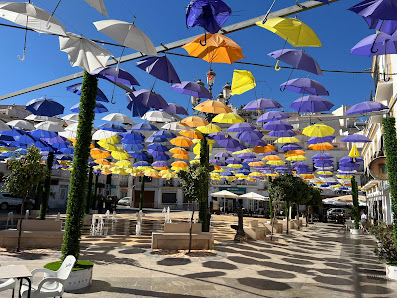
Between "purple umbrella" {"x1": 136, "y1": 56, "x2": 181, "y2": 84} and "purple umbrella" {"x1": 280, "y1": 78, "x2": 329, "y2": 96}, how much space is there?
3796 millimetres

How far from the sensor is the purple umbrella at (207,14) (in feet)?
17.0

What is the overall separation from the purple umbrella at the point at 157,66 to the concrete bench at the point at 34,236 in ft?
24.4

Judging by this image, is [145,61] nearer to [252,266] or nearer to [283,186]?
[252,266]

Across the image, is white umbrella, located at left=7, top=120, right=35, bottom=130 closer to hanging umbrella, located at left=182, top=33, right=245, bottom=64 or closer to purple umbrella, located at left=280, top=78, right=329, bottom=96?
hanging umbrella, located at left=182, top=33, right=245, bottom=64

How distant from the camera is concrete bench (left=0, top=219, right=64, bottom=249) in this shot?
434 inches

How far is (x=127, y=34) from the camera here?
5.25 meters

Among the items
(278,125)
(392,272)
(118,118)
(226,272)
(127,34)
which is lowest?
(226,272)

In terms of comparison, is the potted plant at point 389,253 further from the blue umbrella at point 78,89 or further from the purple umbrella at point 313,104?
the blue umbrella at point 78,89

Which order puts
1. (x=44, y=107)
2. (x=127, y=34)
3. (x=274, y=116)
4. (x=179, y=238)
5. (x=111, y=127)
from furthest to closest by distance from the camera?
(x=111, y=127)
(x=274, y=116)
(x=44, y=107)
(x=179, y=238)
(x=127, y=34)

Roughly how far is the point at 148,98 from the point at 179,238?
211 inches

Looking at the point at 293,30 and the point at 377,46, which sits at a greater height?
the point at 377,46

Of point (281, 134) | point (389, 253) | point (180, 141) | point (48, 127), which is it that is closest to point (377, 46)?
point (389, 253)

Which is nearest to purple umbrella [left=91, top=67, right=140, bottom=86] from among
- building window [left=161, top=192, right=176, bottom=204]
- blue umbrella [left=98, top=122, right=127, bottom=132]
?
blue umbrella [left=98, top=122, right=127, bottom=132]

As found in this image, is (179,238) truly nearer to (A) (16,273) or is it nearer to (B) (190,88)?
(B) (190,88)
